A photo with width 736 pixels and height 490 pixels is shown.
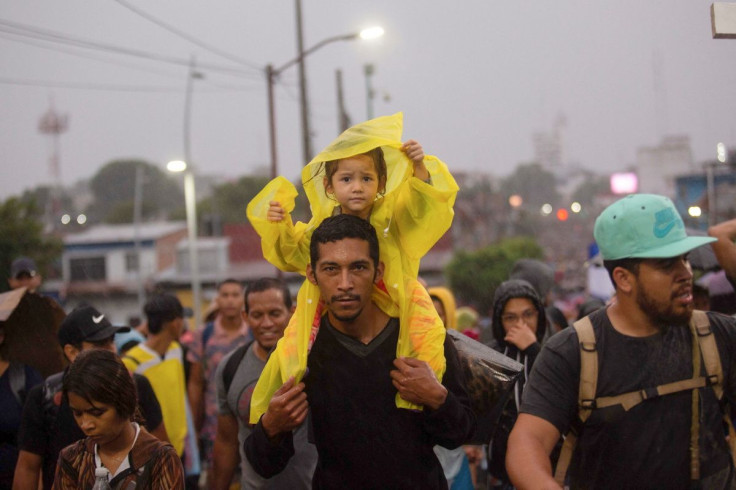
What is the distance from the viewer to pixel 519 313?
5.64 m

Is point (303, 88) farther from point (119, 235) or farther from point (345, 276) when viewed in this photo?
point (119, 235)

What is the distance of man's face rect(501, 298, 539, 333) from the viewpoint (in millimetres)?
5641

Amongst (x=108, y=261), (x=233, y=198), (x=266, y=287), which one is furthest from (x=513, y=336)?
(x=233, y=198)

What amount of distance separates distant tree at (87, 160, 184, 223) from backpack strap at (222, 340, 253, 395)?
11205 centimetres

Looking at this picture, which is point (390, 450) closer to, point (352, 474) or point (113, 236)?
point (352, 474)

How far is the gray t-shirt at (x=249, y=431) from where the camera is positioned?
4824 millimetres

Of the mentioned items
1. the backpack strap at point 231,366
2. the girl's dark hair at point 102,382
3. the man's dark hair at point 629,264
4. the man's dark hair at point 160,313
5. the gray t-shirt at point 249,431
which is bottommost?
the gray t-shirt at point 249,431

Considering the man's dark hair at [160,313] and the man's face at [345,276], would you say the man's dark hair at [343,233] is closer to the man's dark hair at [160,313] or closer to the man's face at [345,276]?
the man's face at [345,276]

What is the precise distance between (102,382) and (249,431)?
147 cm

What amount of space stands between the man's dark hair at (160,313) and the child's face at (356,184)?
3.53 m

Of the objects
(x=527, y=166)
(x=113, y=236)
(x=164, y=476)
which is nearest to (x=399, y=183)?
(x=164, y=476)

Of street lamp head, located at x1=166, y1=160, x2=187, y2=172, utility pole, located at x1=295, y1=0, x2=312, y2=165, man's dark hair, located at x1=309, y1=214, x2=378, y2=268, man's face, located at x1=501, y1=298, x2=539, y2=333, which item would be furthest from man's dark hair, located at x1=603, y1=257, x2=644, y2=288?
street lamp head, located at x1=166, y1=160, x2=187, y2=172

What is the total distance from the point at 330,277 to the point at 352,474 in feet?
2.53

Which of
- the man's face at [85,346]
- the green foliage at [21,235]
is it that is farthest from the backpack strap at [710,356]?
the green foliage at [21,235]
